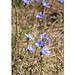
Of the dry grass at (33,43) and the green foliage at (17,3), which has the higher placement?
the green foliage at (17,3)

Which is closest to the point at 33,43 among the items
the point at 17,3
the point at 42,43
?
the point at 42,43

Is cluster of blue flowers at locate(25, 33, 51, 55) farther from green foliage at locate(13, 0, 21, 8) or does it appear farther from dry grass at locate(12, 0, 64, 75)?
green foliage at locate(13, 0, 21, 8)

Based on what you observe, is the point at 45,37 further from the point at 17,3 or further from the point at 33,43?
the point at 17,3

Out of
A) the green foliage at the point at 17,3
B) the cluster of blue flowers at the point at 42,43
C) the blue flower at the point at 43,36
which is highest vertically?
the green foliage at the point at 17,3

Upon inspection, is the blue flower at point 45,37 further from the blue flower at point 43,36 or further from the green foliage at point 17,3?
the green foliage at point 17,3

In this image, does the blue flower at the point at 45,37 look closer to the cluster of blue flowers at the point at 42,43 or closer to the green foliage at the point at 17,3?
the cluster of blue flowers at the point at 42,43

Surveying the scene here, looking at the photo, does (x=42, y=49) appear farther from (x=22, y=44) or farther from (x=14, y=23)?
(x=14, y=23)

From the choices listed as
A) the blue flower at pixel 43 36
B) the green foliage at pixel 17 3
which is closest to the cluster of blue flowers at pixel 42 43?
the blue flower at pixel 43 36

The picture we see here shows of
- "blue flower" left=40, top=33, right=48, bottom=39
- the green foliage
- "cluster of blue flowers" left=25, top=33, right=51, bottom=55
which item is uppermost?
the green foliage

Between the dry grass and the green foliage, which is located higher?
the green foliage

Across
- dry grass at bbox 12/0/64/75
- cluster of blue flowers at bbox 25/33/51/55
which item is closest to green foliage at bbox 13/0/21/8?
dry grass at bbox 12/0/64/75
